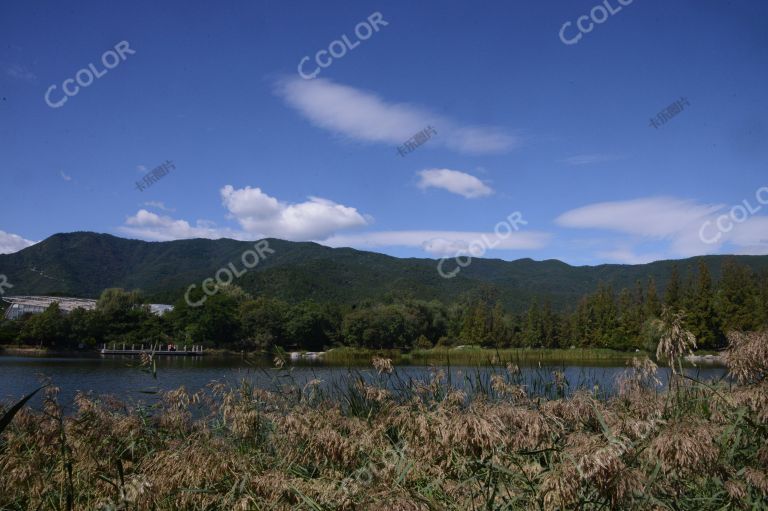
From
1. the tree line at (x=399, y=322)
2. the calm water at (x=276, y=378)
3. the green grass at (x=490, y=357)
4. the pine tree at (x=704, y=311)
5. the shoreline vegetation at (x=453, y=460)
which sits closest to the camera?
the shoreline vegetation at (x=453, y=460)

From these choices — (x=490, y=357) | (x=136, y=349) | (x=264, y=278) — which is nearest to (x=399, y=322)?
(x=136, y=349)

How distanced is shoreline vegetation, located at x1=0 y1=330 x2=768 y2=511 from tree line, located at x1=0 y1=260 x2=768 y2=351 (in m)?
57.5

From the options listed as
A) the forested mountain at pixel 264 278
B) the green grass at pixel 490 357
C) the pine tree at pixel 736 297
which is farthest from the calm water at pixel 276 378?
the forested mountain at pixel 264 278

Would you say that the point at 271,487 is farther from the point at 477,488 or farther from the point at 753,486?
the point at 753,486

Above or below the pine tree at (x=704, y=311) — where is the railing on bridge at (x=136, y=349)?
below

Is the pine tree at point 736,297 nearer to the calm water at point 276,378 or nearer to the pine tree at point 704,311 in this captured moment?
the pine tree at point 704,311

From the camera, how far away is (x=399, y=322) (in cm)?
7856

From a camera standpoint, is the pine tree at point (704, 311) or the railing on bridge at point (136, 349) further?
the railing on bridge at point (136, 349)

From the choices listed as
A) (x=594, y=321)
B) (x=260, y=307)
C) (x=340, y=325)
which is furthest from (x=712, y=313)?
(x=260, y=307)

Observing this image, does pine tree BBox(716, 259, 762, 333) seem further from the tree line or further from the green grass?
the green grass

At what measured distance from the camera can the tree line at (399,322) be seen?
59375mm

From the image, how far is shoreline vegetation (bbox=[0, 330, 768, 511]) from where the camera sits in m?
2.34

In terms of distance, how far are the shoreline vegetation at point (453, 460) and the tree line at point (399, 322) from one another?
57.5m

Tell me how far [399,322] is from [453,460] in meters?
75.7
